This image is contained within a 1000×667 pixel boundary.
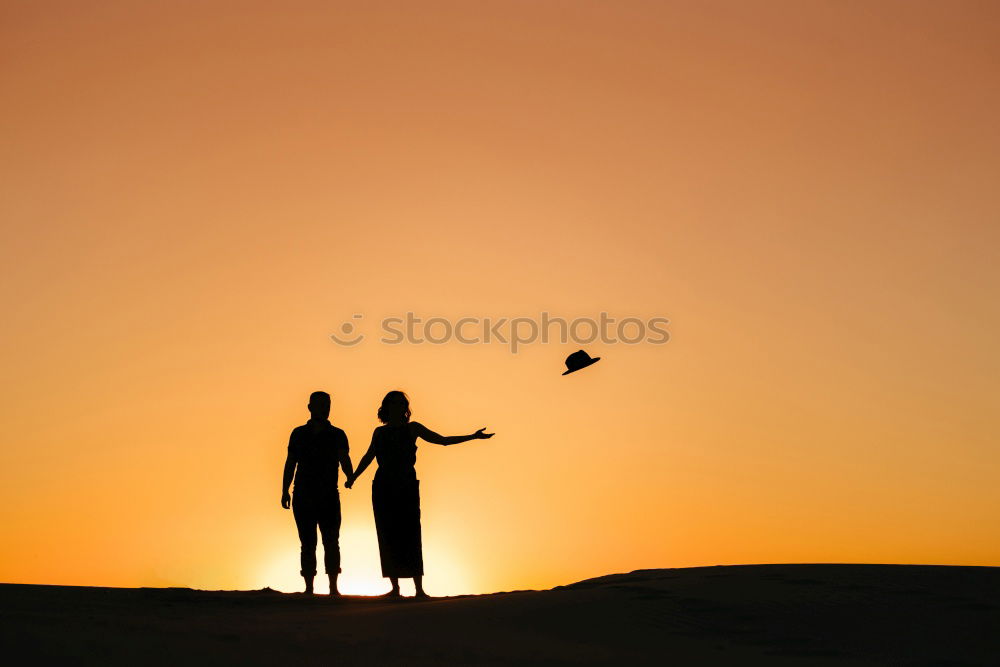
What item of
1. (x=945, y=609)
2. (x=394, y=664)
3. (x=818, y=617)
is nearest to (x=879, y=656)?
(x=818, y=617)

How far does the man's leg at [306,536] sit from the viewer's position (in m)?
11.5

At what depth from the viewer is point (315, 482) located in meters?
11.5

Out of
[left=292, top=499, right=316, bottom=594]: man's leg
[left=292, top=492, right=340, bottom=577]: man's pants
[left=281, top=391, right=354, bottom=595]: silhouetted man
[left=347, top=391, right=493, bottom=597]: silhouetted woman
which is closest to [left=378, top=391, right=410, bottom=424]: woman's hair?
[left=347, top=391, right=493, bottom=597]: silhouetted woman

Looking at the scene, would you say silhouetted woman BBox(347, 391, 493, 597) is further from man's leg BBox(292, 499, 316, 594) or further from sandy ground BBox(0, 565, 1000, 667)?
sandy ground BBox(0, 565, 1000, 667)

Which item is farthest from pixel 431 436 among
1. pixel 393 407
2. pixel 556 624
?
pixel 556 624

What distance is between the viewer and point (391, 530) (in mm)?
11398

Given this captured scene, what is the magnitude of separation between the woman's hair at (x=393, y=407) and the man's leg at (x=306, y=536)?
1.22m

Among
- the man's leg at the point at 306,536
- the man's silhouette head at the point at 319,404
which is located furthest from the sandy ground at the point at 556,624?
A: the man's silhouette head at the point at 319,404

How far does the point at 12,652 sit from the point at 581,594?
464 cm

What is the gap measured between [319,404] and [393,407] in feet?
2.47

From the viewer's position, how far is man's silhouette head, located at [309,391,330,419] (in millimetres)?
11414

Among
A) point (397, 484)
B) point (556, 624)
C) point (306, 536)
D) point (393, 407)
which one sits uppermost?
point (393, 407)

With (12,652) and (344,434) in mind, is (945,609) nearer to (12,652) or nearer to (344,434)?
(344,434)

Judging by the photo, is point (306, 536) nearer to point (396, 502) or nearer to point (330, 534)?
point (330, 534)
